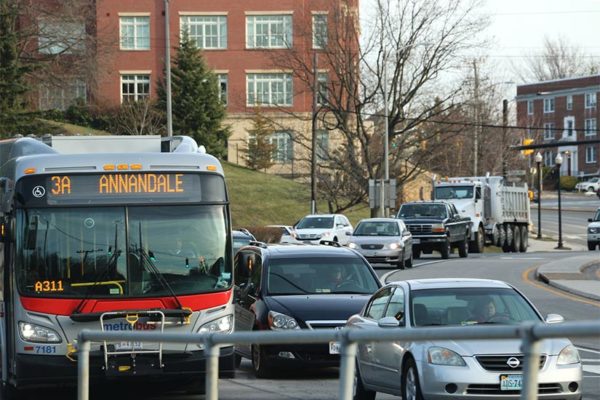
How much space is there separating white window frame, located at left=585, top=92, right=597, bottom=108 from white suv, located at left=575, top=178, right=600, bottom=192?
7.73 m

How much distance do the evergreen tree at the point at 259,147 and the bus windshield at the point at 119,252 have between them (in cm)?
6858

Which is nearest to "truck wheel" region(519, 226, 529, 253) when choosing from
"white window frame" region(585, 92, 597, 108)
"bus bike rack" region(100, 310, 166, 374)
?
"bus bike rack" region(100, 310, 166, 374)

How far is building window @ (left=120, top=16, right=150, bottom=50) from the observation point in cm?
8606

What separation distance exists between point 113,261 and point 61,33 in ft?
186

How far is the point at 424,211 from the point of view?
4631 centimetres

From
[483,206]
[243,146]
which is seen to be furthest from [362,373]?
[243,146]

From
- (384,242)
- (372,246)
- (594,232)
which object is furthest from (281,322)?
(594,232)

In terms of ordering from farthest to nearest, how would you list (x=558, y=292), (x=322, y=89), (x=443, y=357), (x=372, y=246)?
(x=322, y=89) → (x=372, y=246) → (x=558, y=292) → (x=443, y=357)

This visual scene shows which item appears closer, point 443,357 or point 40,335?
point 443,357

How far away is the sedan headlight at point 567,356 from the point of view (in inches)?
416

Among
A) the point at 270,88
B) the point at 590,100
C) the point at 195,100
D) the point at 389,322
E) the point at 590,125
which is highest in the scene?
the point at 590,100

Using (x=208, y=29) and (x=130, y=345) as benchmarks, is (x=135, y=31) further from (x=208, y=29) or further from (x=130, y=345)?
(x=130, y=345)

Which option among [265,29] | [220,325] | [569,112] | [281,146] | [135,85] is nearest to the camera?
[220,325]

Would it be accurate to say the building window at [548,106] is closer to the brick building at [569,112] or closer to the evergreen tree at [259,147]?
the brick building at [569,112]
